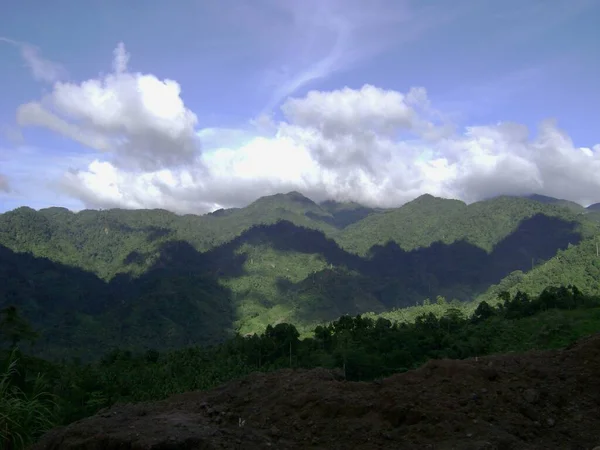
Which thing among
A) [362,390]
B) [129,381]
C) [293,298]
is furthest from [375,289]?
[362,390]

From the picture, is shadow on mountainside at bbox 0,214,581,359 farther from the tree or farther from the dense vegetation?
the tree

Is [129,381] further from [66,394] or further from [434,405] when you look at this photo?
[434,405]

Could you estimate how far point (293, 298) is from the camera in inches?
5177

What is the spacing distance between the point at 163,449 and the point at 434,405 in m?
2.96

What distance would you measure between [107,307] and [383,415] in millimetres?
130331

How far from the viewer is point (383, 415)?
5293 mm

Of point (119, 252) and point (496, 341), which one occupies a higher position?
point (119, 252)

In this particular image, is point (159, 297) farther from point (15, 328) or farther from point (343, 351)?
point (15, 328)

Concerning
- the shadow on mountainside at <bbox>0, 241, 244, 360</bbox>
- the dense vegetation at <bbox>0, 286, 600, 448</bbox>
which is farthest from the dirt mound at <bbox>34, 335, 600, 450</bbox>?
the shadow on mountainside at <bbox>0, 241, 244, 360</bbox>

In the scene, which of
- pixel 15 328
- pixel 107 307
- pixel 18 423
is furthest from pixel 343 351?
pixel 107 307

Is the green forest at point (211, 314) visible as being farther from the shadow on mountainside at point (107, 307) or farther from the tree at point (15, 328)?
the shadow on mountainside at point (107, 307)

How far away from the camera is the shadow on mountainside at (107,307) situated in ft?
307

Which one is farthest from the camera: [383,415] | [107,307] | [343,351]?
[107,307]

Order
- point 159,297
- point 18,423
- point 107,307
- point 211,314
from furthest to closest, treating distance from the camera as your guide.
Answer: point 107,307, point 211,314, point 159,297, point 18,423
